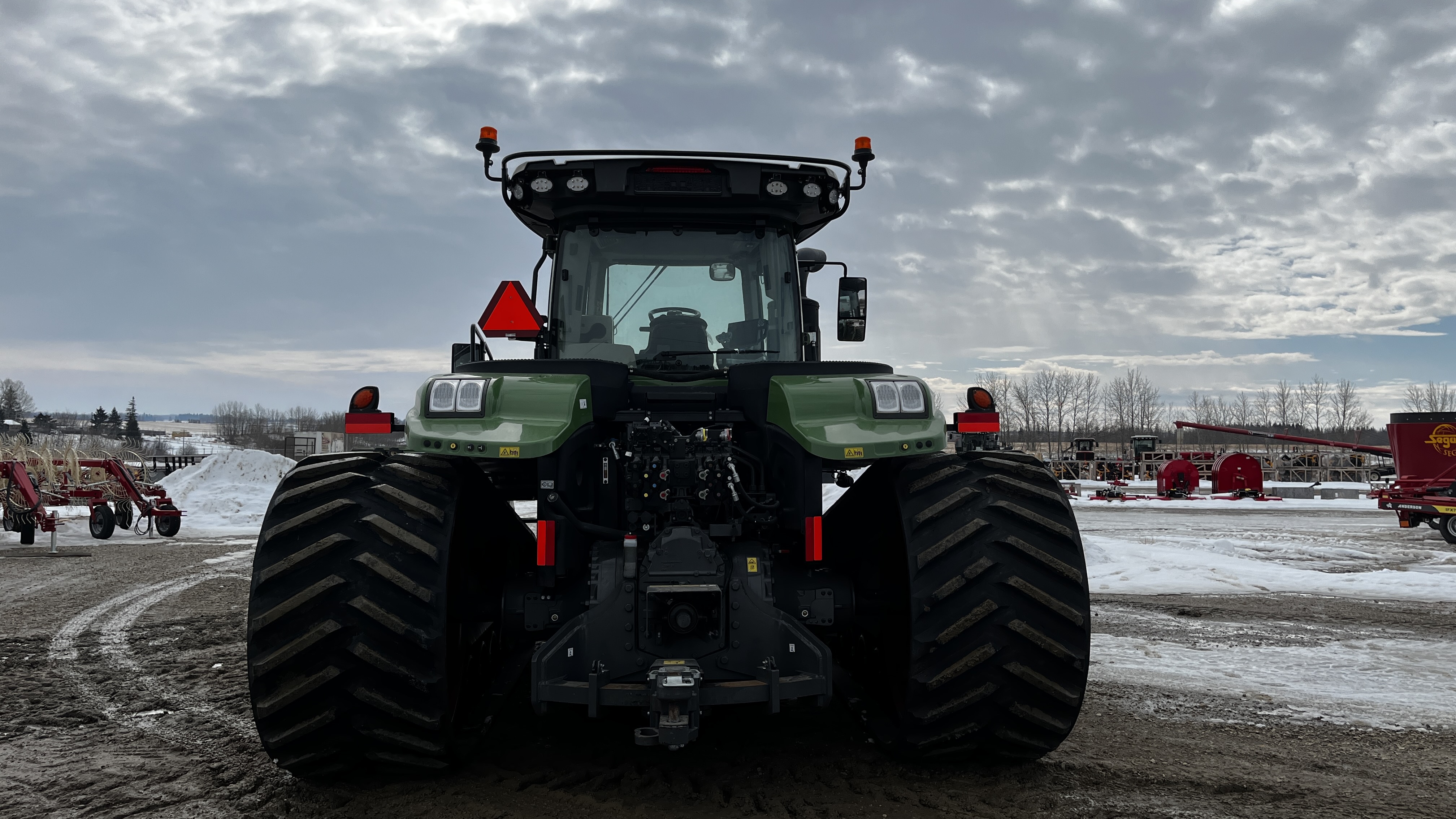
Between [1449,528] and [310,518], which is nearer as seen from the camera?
[310,518]

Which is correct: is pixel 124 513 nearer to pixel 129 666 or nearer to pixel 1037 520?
pixel 129 666

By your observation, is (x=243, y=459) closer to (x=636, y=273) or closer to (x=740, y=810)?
(x=636, y=273)

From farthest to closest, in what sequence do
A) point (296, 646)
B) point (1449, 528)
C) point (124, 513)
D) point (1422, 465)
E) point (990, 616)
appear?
point (124, 513), point (1422, 465), point (1449, 528), point (990, 616), point (296, 646)

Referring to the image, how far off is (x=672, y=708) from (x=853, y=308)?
3112 millimetres

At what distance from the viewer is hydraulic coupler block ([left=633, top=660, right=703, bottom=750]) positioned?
2.91 meters

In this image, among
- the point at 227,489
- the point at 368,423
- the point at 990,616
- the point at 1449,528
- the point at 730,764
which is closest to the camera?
the point at 990,616

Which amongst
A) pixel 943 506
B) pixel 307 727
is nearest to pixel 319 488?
pixel 307 727

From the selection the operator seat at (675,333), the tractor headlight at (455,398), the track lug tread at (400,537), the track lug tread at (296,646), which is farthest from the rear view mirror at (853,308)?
the track lug tread at (296,646)

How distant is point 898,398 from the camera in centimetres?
353

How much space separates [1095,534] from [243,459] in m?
21.9

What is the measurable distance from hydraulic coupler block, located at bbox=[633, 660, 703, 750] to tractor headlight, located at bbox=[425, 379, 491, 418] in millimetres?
1255

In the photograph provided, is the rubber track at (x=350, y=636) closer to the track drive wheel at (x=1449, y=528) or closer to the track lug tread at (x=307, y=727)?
the track lug tread at (x=307, y=727)

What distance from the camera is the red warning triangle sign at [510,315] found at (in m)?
4.66

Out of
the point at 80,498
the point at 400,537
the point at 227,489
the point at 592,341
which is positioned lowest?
the point at 227,489
